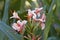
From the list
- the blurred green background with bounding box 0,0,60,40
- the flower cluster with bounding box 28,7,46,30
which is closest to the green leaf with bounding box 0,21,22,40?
the blurred green background with bounding box 0,0,60,40

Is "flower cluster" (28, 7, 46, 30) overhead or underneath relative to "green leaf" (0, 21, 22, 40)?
overhead

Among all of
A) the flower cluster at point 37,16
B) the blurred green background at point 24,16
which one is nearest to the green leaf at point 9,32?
the blurred green background at point 24,16

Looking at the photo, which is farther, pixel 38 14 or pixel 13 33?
pixel 38 14

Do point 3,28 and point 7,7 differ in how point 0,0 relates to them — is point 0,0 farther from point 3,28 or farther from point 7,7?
point 3,28

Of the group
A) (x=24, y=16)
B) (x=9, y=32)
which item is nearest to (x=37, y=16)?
(x=24, y=16)

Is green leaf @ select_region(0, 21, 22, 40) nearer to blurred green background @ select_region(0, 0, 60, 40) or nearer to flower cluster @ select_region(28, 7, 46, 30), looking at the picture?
blurred green background @ select_region(0, 0, 60, 40)

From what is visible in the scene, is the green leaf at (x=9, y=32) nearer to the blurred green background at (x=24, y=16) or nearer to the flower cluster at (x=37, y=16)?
the blurred green background at (x=24, y=16)

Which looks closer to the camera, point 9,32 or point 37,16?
point 9,32

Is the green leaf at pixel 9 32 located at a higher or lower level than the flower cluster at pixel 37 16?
lower

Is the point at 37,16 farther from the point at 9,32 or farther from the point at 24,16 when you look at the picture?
the point at 9,32

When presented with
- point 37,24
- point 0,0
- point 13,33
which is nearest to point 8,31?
point 13,33

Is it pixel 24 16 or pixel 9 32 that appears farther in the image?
pixel 24 16
